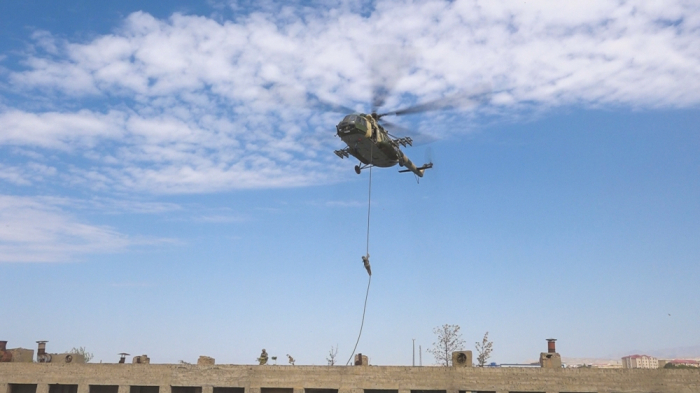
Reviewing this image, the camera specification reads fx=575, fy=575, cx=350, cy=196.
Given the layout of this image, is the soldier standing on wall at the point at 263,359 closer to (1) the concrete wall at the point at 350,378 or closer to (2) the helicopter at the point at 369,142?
(1) the concrete wall at the point at 350,378

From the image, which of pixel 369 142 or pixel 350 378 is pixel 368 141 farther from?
pixel 350 378

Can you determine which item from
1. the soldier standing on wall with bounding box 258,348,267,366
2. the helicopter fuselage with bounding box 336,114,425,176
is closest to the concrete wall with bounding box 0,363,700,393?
the soldier standing on wall with bounding box 258,348,267,366

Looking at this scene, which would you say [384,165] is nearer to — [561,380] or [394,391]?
[394,391]

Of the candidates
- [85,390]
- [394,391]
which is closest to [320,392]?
[394,391]

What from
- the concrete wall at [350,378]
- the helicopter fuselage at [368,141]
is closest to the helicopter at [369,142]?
the helicopter fuselage at [368,141]

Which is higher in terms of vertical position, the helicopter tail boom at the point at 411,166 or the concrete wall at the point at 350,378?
the helicopter tail boom at the point at 411,166

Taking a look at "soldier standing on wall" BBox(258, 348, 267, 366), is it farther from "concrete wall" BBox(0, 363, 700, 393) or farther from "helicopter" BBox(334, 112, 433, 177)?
"helicopter" BBox(334, 112, 433, 177)

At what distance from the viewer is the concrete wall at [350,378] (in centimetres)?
2294

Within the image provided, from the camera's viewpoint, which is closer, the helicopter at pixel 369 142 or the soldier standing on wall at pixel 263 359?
the helicopter at pixel 369 142

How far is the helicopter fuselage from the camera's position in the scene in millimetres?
22859

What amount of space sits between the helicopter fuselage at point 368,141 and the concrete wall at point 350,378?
30.0 ft

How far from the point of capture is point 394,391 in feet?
82.2

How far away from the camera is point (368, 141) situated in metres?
23.5

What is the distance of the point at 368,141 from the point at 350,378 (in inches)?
410
